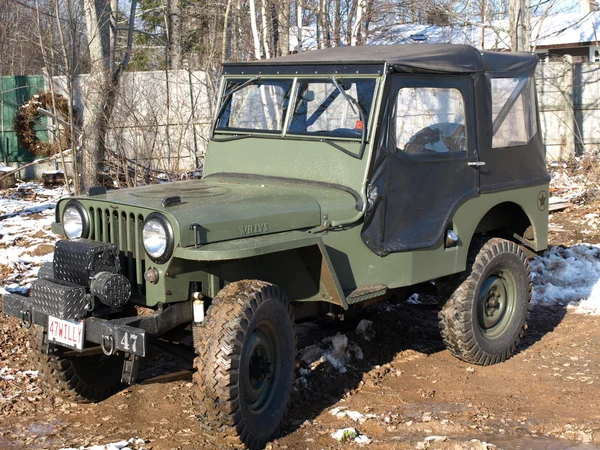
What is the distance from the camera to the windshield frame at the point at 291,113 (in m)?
5.08

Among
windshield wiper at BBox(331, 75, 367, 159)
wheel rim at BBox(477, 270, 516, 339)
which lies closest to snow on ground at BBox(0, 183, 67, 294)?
windshield wiper at BBox(331, 75, 367, 159)

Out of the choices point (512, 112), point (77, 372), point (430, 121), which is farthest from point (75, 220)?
point (512, 112)

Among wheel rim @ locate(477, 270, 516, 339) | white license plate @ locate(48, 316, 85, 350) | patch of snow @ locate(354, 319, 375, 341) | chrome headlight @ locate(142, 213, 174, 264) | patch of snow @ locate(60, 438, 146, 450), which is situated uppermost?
chrome headlight @ locate(142, 213, 174, 264)

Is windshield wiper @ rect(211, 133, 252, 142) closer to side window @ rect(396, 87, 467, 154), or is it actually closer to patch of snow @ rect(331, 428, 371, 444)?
side window @ rect(396, 87, 467, 154)

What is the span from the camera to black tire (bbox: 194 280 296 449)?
13.7ft

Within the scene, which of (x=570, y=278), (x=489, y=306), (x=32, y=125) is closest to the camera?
(x=489, y=306)

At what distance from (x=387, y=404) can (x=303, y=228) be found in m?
1.27

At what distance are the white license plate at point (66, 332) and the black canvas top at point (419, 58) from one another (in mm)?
2252

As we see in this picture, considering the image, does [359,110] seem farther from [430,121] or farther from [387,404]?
[387,404]

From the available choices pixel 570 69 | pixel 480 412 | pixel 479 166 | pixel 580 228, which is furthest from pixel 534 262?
pixel 570 69

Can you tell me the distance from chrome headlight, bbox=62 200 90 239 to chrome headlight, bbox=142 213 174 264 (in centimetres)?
59

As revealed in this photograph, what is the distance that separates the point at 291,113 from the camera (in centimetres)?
541

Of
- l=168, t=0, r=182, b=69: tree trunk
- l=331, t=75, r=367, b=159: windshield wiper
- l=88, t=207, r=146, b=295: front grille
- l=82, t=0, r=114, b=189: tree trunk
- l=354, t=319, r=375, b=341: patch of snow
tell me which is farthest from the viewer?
l=168, t=0, r=182, b=69: tree trunk

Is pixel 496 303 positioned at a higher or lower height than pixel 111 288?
lower
